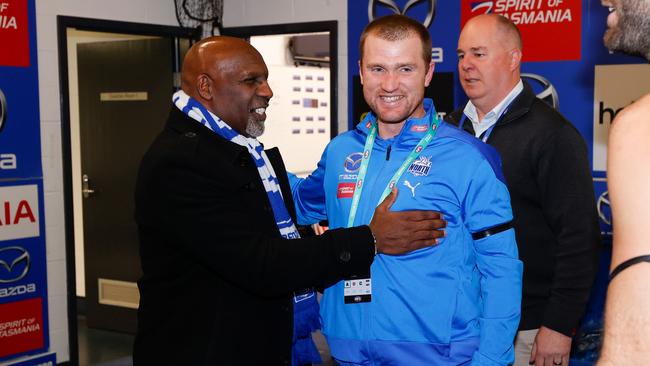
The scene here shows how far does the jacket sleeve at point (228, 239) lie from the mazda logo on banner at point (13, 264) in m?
2.79

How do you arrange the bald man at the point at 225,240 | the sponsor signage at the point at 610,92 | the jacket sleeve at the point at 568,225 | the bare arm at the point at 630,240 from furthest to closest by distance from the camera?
the sponsor signage at the point at 610,92
the jacket sleeve at the point at 568,225
the bald man at the point at 225,240
the bare arm at the point at 630,240

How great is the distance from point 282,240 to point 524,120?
1.07 m

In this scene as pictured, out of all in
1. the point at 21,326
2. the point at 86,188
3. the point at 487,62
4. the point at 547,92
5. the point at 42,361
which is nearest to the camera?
the point at 487,62

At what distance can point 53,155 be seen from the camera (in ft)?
15.1

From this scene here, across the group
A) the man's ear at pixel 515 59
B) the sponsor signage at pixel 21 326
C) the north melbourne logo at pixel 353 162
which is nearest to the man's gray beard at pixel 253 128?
the north melbourne logo at pixel 353 162

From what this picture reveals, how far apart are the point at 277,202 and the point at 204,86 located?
0.39m

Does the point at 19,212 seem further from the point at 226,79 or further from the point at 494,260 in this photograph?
the point at 494,260

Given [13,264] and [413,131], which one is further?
[13,264]

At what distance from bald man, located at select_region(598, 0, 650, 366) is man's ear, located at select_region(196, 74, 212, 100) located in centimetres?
126

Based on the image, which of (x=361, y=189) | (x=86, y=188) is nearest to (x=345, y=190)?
(x=361, y=189)

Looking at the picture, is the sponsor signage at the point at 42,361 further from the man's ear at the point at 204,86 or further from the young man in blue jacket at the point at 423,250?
the young man in blue jacket at the point at 423,250

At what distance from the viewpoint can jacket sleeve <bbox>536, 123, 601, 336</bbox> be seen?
236 centimetres

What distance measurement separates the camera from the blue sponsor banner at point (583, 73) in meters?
3.89

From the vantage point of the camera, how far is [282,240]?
1961 millimetres
